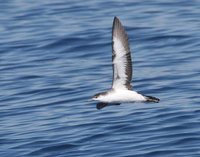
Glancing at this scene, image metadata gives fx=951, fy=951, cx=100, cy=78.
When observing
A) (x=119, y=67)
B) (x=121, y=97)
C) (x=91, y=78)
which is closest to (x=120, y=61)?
(x=119, y=67)

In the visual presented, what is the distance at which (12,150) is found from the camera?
58.1 feet

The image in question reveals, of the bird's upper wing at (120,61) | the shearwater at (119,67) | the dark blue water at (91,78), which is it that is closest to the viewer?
the shearwater at (119,67)

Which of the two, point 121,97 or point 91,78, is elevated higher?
point 91,78

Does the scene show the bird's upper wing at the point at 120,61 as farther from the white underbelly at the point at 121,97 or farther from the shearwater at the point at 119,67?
the white underbelly at the point at 121,97

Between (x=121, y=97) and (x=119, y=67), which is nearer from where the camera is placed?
(x=121, y=97)

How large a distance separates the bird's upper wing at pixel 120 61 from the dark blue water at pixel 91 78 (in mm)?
1832

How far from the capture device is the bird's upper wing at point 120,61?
1550cm

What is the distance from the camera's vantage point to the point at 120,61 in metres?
15.5

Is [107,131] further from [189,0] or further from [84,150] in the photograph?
[189,0]

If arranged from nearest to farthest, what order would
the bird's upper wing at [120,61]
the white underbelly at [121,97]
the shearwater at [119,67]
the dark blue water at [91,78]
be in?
1. the white underbelly at [121,97]
2. the shearwater at [119,67]
3. the bird's upper wing at [120,61]
4. the dark blue water at [91,78]

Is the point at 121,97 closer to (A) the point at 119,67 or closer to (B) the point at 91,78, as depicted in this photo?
(A) the point at 119,67

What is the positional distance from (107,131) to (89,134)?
362 mm

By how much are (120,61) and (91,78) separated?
5679 millimetres

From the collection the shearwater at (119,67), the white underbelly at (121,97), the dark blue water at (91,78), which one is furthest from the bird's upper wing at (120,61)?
the dark blue water at (91,78)
